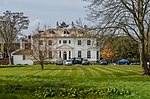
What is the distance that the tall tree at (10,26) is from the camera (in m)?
96.0

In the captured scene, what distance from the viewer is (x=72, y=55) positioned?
113312 millimetres

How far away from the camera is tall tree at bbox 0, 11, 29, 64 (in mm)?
96000

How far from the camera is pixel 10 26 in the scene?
96.8 m

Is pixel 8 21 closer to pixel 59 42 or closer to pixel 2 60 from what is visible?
pixel 2 60

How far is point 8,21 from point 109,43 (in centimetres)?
6319

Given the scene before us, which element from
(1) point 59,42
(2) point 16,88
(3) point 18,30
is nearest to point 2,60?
(3) point 18,30

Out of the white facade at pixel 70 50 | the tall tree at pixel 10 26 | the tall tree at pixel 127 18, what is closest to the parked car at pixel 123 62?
the white facade at pixel 70 50

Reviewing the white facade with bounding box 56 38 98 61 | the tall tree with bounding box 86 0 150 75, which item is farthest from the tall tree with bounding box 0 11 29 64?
the tall tree with bounding box 86 0 150 75

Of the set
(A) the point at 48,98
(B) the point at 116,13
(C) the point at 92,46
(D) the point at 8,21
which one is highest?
(D) the point at 8,21

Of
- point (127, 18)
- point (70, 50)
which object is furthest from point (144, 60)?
point (70, 50)

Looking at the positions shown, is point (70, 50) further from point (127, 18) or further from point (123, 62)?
point (127, 18)

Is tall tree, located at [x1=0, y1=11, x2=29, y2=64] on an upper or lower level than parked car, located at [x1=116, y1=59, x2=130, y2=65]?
upper

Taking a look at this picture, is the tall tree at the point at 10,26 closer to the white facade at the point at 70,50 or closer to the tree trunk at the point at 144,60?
the white facade at the point at 70,50

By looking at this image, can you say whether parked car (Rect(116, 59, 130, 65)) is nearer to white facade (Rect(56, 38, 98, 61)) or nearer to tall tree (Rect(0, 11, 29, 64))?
white facade (Rect(56, 38, 98, 61))
